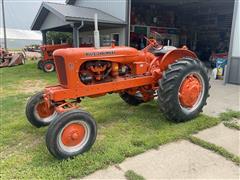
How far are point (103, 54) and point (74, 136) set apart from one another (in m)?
1.27

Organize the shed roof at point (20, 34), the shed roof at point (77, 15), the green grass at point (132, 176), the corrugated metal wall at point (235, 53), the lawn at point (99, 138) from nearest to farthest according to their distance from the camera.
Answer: the green grass at point (132, 176) < the lawn at point (99, 138) < the corrugated metal wall at point (235, 53) < the shed roof at point (77, 15) < the shed roof at point (20, 34)

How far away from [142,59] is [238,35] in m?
4.65

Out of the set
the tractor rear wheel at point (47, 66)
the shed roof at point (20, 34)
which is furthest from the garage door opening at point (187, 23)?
the shed roof at point (20, 34)

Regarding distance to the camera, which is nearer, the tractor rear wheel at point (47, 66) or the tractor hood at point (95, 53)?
the tractor hood at point (95, 53)

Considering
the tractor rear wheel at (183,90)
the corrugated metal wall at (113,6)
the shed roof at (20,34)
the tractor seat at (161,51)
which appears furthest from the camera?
the shed roof at (20,34)

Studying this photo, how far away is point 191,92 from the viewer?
4.14 metres

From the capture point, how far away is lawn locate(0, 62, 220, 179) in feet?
9.15

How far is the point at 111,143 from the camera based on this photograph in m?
3.39

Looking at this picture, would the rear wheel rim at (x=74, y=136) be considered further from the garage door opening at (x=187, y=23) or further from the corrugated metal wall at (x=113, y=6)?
the garage door opening at (x=187, y=23)

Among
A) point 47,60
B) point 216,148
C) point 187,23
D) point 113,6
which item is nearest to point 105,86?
point 216,148

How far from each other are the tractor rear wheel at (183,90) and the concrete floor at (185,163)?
511 millimetres

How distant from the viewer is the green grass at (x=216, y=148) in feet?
9.76

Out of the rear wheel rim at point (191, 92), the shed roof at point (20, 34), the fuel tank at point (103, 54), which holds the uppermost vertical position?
the shed roof at point (20, 34)

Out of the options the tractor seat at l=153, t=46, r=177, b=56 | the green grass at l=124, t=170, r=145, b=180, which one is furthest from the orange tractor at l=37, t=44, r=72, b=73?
the green grass at l=124, t=170, r=145, b=180
